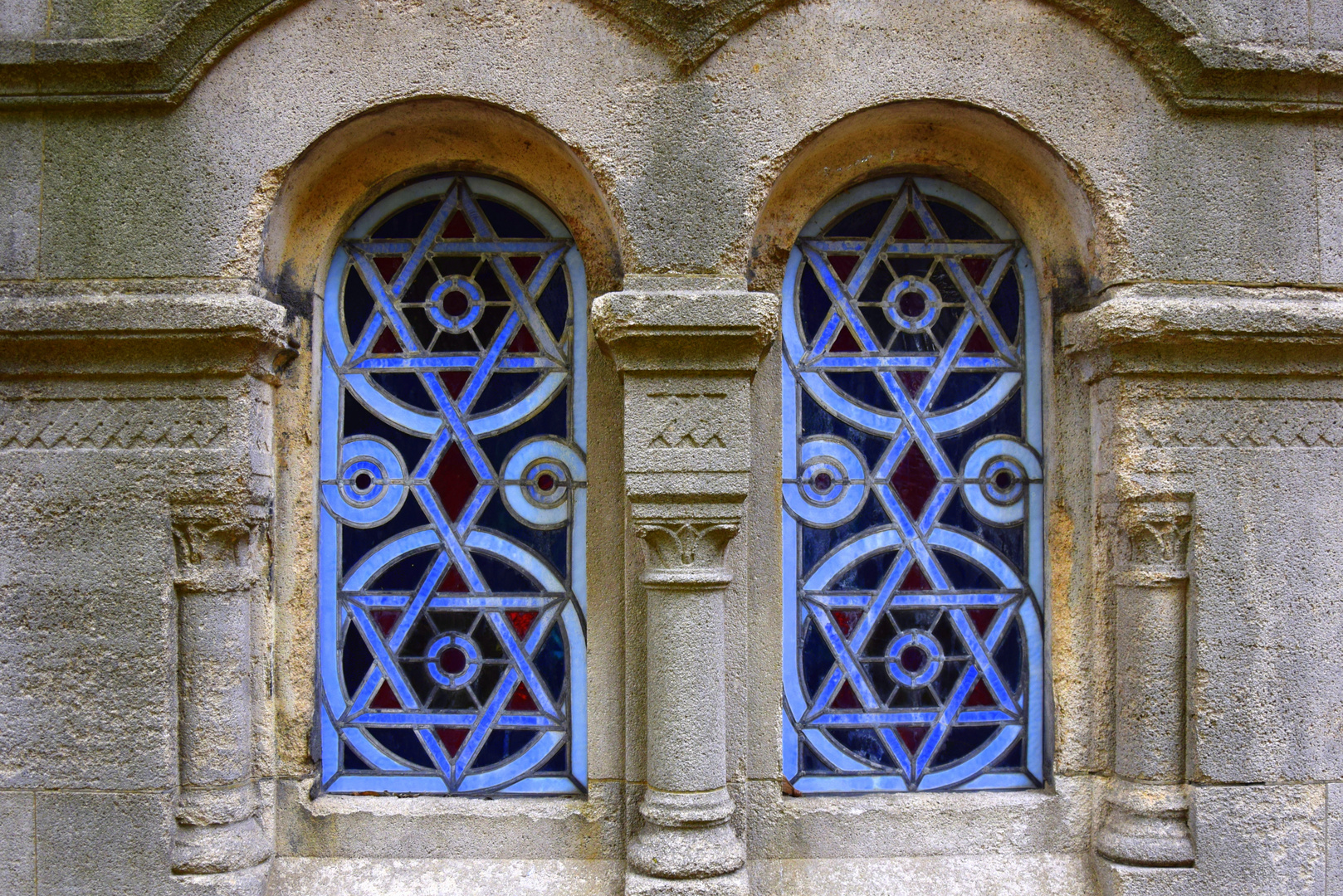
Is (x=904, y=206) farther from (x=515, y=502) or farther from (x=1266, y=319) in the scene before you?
(x=515, y=502)

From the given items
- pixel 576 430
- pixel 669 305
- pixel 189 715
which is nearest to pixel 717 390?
pixel 669 305

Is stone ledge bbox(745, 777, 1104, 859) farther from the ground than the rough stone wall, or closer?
closer

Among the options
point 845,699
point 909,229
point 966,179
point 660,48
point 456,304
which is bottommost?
point 845,699

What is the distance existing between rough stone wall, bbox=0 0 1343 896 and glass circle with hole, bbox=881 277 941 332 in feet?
1.40

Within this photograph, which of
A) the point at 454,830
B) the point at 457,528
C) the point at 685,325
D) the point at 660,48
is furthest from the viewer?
the point at 457,528

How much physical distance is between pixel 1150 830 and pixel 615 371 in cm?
200

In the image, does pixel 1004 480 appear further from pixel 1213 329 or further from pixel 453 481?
pixel 453 481

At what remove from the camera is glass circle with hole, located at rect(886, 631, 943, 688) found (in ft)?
8.82

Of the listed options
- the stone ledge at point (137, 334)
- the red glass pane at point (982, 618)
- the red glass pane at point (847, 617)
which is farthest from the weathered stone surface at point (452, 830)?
the stone ledge at point (137, 334)

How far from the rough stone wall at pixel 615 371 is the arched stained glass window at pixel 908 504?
22cm

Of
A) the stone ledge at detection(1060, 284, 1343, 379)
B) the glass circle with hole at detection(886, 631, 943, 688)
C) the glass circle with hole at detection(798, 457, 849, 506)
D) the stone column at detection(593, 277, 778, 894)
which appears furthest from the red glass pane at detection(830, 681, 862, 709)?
the stone ledge at detection(1060, 284, 1343, 379)

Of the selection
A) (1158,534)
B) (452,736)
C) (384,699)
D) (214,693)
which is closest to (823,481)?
(1158,534)

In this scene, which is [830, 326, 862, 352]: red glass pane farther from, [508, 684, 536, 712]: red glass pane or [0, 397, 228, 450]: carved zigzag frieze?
[0, 397, 228, 450]: carved zigzag frieze

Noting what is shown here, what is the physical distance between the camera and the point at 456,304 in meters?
2.72
